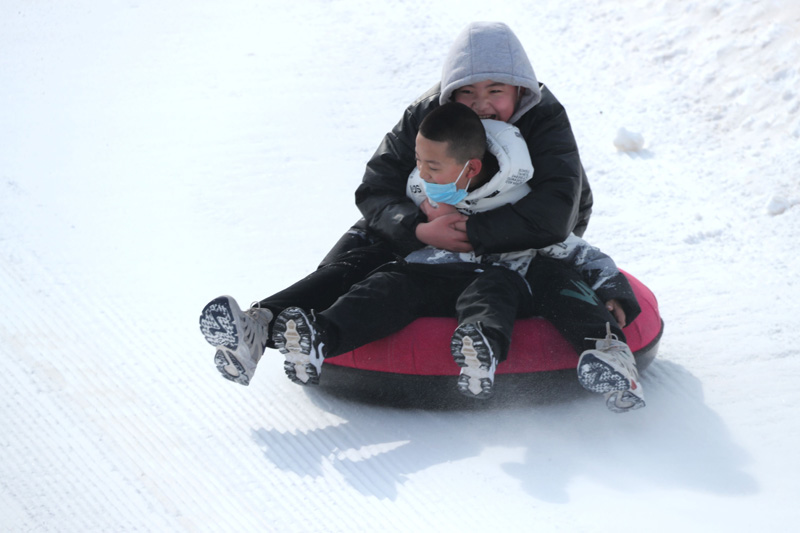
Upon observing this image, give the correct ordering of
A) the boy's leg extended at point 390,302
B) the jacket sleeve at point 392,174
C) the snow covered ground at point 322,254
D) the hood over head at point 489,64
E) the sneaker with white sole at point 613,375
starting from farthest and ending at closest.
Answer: the jacket sleeve at point 392,174 → the hood over head at point 489,64 → the boy's leg extended at point 390,302 → the sneaker with white sole at point 613,375 → the snow covered ground at point 322,254

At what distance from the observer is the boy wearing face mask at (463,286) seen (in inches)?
103

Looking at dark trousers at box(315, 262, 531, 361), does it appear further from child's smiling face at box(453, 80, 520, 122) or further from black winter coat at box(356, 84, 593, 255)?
child's smiling face at box(453, 80, 520, 122)

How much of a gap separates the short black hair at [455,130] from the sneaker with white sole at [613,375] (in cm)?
74

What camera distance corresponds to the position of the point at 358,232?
3.42 m

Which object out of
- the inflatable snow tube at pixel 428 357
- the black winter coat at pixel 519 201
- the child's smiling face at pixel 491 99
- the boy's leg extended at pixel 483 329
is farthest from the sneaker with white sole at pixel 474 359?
the child's smiling face at pixel 491 99

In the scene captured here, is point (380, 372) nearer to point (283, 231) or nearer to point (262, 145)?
point (283, 231)

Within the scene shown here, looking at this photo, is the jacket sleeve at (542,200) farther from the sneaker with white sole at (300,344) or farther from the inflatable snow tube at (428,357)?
the sneaker with white sole at (300,344)

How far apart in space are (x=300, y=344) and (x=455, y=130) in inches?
32.9

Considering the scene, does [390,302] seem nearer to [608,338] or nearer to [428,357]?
[428,357]

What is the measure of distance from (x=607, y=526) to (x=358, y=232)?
60.5 inches

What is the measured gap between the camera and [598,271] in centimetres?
306

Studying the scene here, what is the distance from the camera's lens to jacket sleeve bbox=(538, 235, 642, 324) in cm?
297

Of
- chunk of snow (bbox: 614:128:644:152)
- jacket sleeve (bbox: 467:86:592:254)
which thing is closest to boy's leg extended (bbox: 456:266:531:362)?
jacket sleeve (bbox: 467:86:592:254)

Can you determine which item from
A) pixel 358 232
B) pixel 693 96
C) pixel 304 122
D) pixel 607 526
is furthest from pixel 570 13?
pixel 607 526
